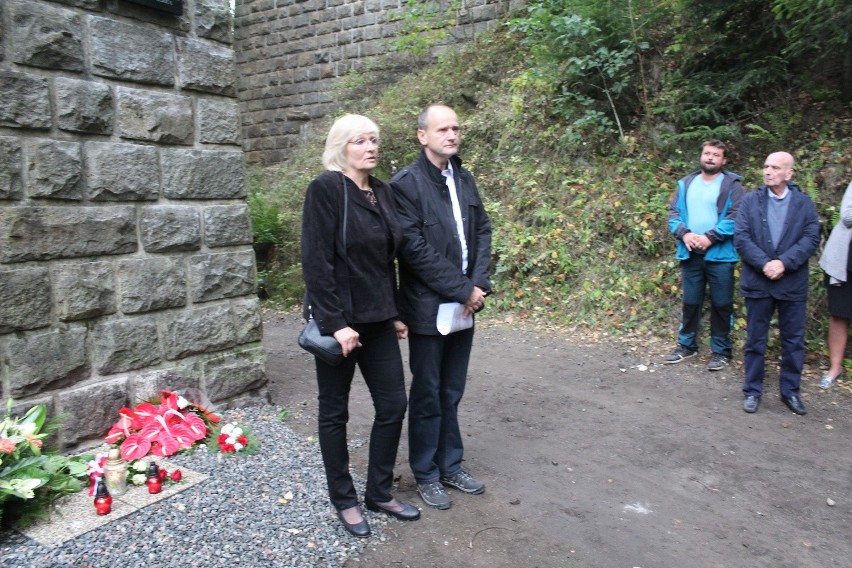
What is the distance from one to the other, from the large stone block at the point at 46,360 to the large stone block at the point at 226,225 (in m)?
1.10

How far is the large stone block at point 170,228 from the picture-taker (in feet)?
13.8

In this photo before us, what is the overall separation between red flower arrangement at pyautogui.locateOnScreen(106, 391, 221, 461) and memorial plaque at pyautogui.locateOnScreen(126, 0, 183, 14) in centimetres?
251

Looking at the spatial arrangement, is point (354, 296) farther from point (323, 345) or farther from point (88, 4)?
point (88, 4)

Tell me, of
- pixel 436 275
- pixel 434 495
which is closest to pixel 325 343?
pixel 436 275

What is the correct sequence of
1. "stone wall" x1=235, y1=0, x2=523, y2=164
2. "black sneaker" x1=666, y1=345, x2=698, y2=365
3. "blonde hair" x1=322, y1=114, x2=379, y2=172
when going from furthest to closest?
"stone wall" x1=235, y1=0, x2=523, y2=164 < "black sneaker" x1=666, y1=345, x2=698, y2=365 < "blonde hair" x1=322, y1=114, x2=379, y2=172

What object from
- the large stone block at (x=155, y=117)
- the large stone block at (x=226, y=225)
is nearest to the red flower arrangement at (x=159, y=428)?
the large stone block at (x=226, y=225)

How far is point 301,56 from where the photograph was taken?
1493 centimetres

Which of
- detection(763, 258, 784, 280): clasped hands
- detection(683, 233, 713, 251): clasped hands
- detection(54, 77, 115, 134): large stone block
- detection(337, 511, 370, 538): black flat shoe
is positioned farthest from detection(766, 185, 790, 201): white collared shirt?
detection(54, 77, 115, 134): large stone block

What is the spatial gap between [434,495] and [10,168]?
2.93 metres

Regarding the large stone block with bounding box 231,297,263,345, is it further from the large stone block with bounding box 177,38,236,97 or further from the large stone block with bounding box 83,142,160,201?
the large stone block with bounding box 177,38,236,97

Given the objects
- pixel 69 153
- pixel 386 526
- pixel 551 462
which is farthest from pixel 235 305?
pixel 551 462

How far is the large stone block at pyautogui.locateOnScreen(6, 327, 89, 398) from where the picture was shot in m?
3.57

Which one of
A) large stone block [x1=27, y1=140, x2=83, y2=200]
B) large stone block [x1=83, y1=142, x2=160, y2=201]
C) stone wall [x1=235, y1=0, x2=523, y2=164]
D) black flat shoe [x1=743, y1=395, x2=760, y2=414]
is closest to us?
large stone block [x1=27, y1=140, x2=83, y2=200]

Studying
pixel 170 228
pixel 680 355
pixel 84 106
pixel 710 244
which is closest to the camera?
pixel 84 106
